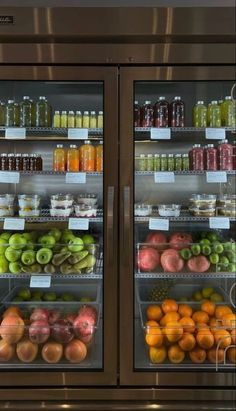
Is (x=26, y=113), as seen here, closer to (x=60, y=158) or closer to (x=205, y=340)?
(x=60, y=158)

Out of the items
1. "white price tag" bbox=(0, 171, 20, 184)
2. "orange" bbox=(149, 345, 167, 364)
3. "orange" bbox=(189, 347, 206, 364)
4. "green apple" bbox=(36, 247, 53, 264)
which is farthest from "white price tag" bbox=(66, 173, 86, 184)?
"orange" bbox=(189, 347, 206, 364)

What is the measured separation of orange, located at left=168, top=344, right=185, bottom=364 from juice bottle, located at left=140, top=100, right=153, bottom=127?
1221 millimetres

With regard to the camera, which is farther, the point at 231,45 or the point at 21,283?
the point at 21,283

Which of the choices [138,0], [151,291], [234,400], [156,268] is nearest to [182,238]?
[156,268]

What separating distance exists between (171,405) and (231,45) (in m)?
1.76

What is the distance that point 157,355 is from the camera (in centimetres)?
193

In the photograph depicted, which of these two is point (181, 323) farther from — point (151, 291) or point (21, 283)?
point (21, 283)

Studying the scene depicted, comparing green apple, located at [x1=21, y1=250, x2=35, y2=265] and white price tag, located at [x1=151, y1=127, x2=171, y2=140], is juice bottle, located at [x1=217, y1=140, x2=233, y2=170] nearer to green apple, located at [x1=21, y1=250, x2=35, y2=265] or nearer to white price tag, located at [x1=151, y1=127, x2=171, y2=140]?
white price tag, located at [x1=151, y1=127, x2=171, y2=140]

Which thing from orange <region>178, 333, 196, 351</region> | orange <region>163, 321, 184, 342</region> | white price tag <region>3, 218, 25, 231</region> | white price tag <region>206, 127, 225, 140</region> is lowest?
orange <region>178, 333, 196, 351</region>

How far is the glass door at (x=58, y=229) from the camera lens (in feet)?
5.98

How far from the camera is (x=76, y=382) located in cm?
182

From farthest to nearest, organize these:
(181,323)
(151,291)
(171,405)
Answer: (151,291) → (181,323) → (171,405)

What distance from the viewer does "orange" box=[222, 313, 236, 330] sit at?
1969mm

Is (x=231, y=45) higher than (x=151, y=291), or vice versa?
(x=231, y=45)
